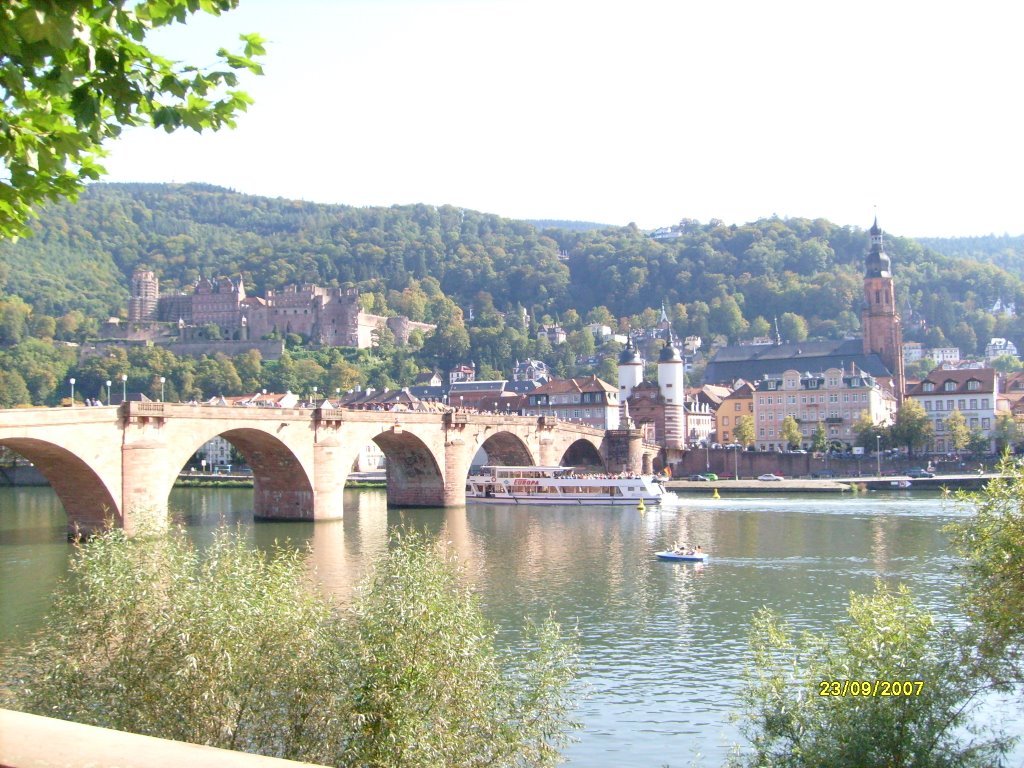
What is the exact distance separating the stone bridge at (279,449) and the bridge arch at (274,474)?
2.2 inches

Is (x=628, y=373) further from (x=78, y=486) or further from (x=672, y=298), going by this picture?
(x=672, y=298)

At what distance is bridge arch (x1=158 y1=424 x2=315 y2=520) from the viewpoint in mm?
49562

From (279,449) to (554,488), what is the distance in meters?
21.7

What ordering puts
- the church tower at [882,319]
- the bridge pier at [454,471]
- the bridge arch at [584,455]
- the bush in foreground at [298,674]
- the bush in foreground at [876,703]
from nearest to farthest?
the bush in foreground at [876,703]
the bush in foreground at [298,674]
the bridge pier at [454,471]
the bridge arch at [584,455]
the church tower at [882,319]

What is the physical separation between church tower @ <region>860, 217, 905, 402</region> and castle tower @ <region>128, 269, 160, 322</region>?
116 metres

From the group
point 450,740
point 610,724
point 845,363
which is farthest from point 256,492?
point 845,363

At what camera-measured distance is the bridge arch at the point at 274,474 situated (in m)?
49.6

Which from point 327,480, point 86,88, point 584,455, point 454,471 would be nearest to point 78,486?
point 327,480

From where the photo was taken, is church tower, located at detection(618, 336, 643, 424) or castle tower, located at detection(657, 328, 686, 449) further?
church tower, located at detection(618, 336, 643, 424)

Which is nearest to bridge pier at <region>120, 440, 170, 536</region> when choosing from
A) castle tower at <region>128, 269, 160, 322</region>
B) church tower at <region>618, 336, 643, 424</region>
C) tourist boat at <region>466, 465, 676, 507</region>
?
tourist boat at <region>466, 465, 676, 507</region>

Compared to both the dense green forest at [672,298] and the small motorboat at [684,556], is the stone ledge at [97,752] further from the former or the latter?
the dense green forest at [672,298]

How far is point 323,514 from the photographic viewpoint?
5194 centimetres
